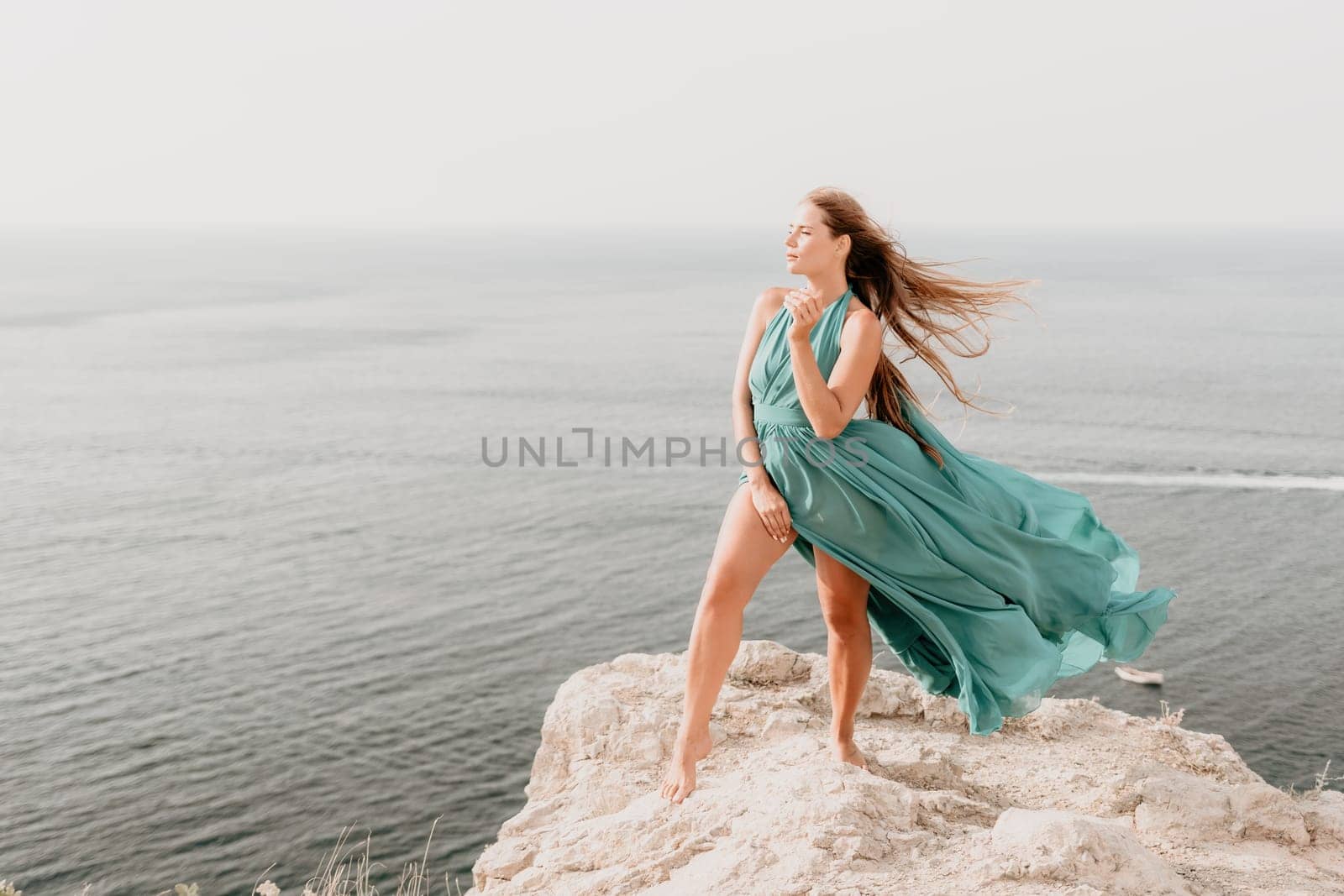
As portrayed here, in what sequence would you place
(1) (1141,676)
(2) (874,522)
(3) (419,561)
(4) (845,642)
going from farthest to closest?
(3) (419,561) → (1) (1141,676) → (4) (845,642) → (2) (874,522)

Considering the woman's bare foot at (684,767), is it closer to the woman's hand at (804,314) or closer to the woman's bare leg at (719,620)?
the woman's bare leg at (719,620)

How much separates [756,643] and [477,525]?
21.0m

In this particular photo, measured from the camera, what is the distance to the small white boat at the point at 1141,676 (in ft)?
61.5

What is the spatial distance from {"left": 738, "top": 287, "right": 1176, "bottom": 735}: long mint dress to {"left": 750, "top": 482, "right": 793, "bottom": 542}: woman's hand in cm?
7

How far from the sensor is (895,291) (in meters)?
4.91

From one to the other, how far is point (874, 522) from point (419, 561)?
21.0m

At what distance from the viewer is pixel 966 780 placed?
17.6 ft

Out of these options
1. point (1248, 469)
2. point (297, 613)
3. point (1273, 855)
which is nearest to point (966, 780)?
point (1273, 855)

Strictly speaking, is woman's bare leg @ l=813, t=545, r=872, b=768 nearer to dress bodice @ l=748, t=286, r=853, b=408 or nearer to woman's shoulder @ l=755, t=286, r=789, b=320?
dress bodice @ l=748, t=286, r=853, b=408

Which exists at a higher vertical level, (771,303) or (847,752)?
(771,303)

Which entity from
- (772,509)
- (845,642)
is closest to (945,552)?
(845,642)

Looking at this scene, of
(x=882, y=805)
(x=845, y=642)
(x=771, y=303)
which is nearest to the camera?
(x=882, y=805)

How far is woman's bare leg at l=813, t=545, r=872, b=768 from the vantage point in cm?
482

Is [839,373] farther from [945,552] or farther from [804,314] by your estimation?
[945,552]
